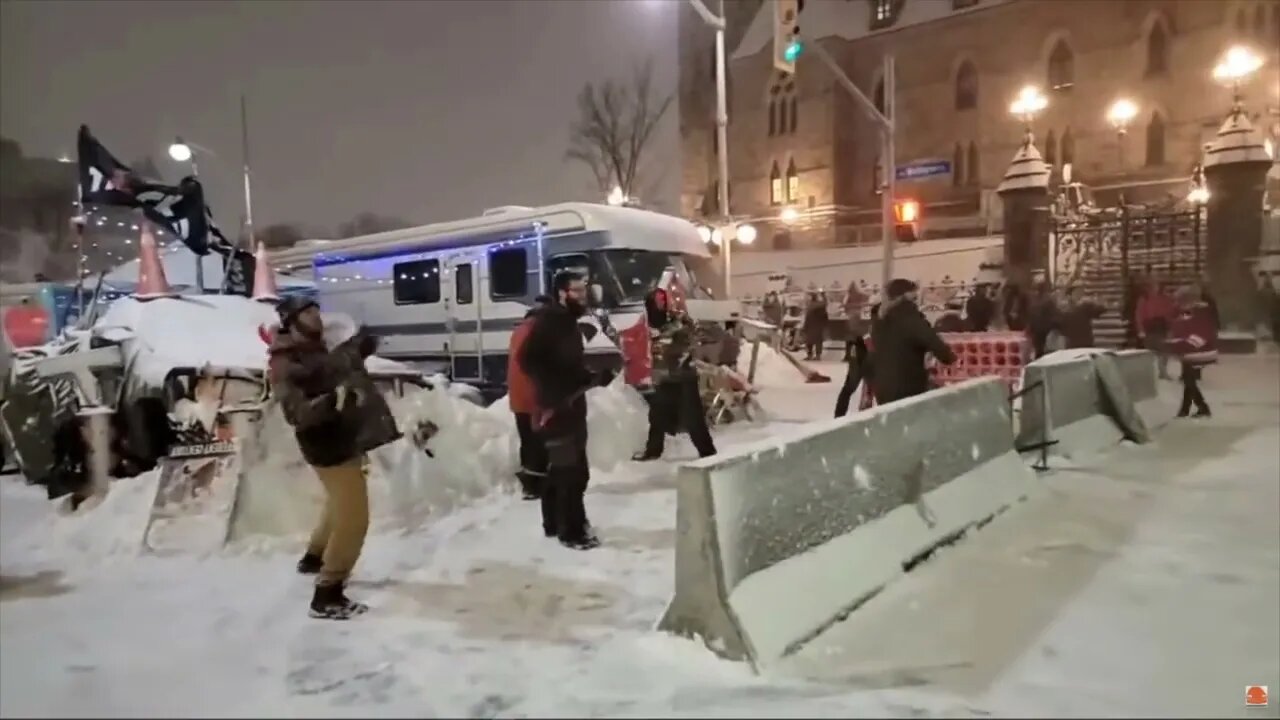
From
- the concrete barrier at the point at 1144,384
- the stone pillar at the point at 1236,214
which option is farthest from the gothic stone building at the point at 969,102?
the concrete barrier at the point at 1144,384

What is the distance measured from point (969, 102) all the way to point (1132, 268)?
19.1 m

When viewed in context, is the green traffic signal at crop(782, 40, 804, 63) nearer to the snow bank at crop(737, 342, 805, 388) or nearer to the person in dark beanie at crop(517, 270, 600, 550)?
the snow bank at crop(737, 342, 805, 388)

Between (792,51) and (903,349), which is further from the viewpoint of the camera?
(792,51)

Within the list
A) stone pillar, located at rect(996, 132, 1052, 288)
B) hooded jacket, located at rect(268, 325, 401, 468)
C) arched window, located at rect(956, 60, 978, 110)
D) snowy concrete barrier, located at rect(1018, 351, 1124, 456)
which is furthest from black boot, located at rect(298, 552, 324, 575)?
arched window, located at rect(956, 60, 978, 110)

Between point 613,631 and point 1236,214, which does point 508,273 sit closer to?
point 613,631

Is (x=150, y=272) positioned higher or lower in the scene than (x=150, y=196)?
lower

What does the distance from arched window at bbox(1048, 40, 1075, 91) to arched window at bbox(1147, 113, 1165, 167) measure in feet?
13.0

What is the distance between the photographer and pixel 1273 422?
12.9m

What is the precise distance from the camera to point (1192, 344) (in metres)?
12.8

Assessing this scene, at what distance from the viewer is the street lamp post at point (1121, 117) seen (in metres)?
38.8

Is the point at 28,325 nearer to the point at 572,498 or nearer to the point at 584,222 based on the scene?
the point at 584,222

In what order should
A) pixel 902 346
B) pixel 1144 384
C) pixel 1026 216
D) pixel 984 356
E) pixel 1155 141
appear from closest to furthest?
pixel 902 346 < pixel 1144 384 < pixel 984 356 < pixel 1026 216 < pixel 1155 141

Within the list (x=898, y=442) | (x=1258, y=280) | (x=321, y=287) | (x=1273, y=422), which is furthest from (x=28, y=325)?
(x=1258, y=280)

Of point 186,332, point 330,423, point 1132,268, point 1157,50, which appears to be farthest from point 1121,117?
point 330,423
